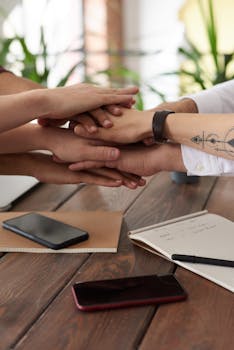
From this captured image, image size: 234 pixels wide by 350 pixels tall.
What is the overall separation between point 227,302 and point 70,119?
2.12 ft

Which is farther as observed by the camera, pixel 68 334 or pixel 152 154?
pixel 152 154

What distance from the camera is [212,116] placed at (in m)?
1.16

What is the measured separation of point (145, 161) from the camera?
1.28m

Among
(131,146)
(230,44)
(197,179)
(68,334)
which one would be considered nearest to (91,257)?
(68,334)

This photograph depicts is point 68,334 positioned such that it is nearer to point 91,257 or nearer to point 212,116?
point 91,257

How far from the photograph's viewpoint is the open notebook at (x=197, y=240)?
93 cm

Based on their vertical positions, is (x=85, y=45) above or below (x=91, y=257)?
below

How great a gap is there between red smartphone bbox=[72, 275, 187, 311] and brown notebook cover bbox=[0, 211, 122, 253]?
16cm

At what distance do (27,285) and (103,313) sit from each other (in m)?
0.16

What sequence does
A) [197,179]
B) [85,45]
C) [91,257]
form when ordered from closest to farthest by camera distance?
1. [91,257]
2. [197,179]
3. [85,45]

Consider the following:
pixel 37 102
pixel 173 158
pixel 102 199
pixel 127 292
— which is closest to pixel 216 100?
pixel 173 158

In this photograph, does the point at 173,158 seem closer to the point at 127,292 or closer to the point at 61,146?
the point at 61,146

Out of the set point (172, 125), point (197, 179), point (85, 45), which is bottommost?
point (85, 45)

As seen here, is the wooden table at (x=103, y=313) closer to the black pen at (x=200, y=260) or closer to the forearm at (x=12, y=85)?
the black pen at (x=200, y=260)
